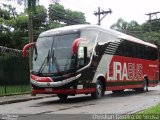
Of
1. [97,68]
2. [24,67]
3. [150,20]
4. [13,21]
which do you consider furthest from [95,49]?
[150,20]

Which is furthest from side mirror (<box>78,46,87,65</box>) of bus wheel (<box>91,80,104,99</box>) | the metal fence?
the metal fence

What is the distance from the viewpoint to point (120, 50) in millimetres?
22609

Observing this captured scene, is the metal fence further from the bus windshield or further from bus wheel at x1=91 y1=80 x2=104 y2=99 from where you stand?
bus wheel at x1=91 y1=80 x2=104 y2=99

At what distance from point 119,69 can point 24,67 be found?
278 inches

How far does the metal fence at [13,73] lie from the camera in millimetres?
24359

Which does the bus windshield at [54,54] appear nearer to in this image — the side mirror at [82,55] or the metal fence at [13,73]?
the side mirror at [82,55]

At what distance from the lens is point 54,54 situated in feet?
58.5

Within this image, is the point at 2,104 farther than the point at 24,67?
No

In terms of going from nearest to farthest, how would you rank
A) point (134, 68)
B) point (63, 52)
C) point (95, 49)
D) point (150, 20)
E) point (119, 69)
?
1. point (63, 52)
2. point (95, 49)
3. point (119, 69)
4. point (134, 68)
5. point (150, 20)

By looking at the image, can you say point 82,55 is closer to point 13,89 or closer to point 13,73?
point 13,89

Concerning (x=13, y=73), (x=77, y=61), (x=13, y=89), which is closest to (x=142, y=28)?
(x=13, y=73)

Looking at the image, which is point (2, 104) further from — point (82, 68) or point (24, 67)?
point (24, 67)

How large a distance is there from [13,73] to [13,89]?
5.15ft

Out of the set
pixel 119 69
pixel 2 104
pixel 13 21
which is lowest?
pixel 2 104
